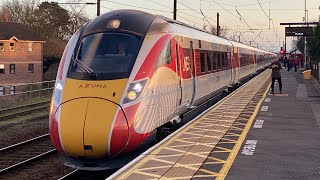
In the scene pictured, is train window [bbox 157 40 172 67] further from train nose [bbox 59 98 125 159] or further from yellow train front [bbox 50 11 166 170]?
train nose [bbox 59 98 125 159]

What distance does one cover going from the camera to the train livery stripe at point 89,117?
7816mm

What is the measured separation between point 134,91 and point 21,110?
49.3ft

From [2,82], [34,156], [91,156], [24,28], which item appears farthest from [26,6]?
[91,156]

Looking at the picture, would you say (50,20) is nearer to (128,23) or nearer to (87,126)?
(128,23)

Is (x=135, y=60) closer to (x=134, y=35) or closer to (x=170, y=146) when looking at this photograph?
(x=134, y=35)

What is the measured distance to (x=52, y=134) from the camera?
8.25 metres

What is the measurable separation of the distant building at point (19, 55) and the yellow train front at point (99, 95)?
160ft

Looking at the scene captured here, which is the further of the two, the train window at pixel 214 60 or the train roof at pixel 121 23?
the train window at pixel 214 60

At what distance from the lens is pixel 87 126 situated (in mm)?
7820

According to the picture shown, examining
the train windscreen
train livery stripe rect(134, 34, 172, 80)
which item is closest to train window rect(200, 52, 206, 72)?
train livery stripe rect(134, 34, 172, 80)

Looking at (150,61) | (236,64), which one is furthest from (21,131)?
(236,64)

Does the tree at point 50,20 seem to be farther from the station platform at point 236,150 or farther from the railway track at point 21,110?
the station platform at point 236,150

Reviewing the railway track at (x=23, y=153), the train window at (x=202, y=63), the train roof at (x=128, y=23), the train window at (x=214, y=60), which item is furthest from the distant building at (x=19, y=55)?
the train roof at (x=128, y=23)

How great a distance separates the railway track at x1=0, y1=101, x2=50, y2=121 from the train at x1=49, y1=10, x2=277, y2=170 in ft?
35.8
